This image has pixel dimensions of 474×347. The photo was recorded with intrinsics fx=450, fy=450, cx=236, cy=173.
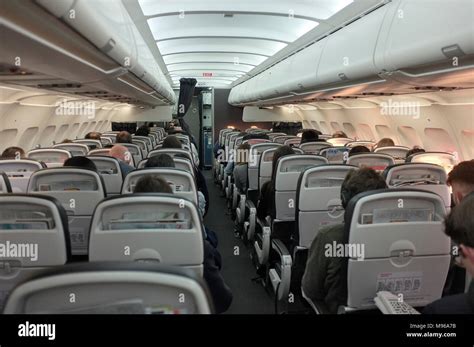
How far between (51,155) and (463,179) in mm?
5430

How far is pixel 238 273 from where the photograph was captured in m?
5.85

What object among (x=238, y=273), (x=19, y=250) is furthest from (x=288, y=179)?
(x=19, y=250)

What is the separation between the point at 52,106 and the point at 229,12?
5.60 m

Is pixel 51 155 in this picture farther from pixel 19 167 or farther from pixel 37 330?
pixel 37 330

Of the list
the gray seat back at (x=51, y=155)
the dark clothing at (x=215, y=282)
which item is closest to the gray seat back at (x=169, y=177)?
the dark clothing at (x=215, y=282)

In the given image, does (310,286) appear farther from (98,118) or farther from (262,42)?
(98,118)

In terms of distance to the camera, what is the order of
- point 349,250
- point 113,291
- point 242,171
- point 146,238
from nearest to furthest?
point 113,291
point 146,238
point 349,250
point 242,171

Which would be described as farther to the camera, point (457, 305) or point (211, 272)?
point (211, 272)

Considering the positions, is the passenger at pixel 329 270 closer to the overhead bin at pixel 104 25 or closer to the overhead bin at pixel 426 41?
the overhead bin at pixel 426 41

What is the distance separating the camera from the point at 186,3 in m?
5.55

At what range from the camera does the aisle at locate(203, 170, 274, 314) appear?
475 centimetres

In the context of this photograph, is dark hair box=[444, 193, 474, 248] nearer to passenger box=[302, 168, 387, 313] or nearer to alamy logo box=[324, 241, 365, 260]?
alamy logo box=[324, 241, 365, 260]
